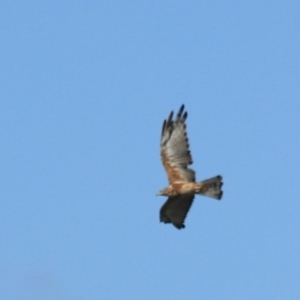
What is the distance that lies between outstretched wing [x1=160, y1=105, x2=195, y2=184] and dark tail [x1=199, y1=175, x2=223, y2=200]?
0.84m

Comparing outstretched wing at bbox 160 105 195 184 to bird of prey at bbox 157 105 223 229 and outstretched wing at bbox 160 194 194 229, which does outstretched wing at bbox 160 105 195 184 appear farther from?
outstretched wing at bbox 160 194 194 229

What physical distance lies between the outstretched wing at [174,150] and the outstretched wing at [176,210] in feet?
2.65

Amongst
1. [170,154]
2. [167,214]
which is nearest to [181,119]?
[170,154]

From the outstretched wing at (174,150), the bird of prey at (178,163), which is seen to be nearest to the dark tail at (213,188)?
the bird of prey at (178,163)

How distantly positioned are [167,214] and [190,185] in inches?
71.5

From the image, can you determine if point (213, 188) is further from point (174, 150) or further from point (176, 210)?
point (176, 210)

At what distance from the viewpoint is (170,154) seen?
24.4 meters

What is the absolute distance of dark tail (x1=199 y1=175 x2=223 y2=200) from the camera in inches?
920

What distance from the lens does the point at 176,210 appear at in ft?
82.7

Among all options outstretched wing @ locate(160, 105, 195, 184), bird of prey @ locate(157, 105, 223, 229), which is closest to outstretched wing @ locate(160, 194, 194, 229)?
bird of prey @ locate(157, 105, 223, 229)

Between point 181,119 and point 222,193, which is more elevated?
point 181,119

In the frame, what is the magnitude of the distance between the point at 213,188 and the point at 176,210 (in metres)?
2.06

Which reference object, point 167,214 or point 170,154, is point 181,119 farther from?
point 167,214

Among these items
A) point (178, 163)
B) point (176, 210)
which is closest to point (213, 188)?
point (178, 163)
